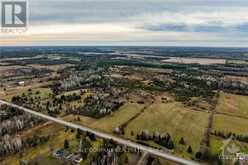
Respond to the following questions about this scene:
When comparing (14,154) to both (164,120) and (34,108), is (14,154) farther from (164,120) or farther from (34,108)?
(164,120)

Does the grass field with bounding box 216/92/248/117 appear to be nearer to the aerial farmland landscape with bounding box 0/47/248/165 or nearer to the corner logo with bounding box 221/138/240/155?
the aerial farmland landscape with bounding box 0/47/248/165

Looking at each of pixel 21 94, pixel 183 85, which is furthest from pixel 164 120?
pixel 21 94

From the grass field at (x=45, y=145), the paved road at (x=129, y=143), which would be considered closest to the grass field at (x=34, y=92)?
the paved road at (x=129, y=143)

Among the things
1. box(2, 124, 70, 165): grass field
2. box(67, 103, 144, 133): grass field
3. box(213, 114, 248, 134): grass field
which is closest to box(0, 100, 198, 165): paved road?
box(67, 103, 144, 133): grass field

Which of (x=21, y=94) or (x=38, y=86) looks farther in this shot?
(x=38, y=86)

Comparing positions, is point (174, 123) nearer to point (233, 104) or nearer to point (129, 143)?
point (129, 143)

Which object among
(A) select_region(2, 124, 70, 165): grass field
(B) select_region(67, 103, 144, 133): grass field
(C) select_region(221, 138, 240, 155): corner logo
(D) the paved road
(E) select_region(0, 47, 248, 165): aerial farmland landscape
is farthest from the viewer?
(B) select_region(67, 103, 144, 133): grass field
